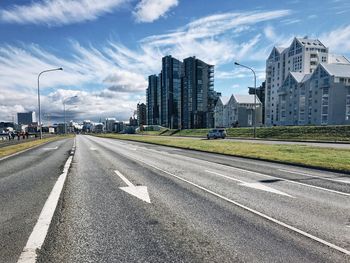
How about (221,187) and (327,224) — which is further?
(221,187)

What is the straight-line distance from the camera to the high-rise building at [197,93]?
475 feet

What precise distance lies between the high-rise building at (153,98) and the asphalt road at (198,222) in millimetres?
160812

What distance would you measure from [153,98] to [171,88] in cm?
2555

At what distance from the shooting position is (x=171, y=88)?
151250 mm

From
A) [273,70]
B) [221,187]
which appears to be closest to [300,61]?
[273,70]

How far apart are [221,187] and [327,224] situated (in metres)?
3.61

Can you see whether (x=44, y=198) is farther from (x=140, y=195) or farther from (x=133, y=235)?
(x=133, y=235)

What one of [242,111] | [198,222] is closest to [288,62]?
[242,111]

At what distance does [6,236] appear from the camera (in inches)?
176

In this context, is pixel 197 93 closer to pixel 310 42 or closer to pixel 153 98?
pixel 153 98

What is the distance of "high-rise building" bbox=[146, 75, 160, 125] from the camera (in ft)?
557

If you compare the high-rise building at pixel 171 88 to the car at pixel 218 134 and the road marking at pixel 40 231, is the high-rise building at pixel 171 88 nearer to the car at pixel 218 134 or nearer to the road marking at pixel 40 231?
the car at pixel 218 134

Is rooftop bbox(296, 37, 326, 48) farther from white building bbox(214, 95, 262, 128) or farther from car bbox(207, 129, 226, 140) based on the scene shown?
car bbox(207, 129, 226, 140)

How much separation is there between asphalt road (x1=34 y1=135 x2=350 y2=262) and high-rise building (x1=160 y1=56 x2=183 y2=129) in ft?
455
